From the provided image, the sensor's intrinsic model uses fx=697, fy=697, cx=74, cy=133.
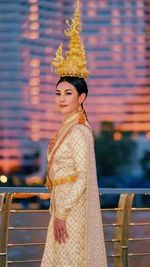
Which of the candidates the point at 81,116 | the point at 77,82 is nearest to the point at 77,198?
the point at 81,116

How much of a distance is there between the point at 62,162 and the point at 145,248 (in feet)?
23.7

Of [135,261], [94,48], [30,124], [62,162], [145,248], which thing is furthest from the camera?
[94,48]

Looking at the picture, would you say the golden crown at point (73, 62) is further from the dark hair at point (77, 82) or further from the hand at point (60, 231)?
the hand at point (60, 231)

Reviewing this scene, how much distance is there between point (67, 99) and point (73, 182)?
304 millimetres

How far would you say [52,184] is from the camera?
2525mm

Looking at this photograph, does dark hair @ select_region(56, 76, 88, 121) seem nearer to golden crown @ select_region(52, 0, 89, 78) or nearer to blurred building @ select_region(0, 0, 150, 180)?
golden crown @ select_region(52, 0, 89, 78)

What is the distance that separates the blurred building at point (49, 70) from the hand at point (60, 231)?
101 ft

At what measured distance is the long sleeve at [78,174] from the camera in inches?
96.0

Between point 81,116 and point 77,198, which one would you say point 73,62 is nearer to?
point 81,116

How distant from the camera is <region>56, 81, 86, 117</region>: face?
2527mm

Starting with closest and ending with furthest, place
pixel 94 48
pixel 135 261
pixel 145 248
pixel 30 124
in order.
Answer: pixel 135 261
pixel 145 248
pixel 30 124
pixel 94 48

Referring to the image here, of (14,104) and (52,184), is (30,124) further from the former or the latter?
(52,184)

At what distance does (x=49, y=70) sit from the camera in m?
34.9

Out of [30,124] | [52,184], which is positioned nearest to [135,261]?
[52,184]
